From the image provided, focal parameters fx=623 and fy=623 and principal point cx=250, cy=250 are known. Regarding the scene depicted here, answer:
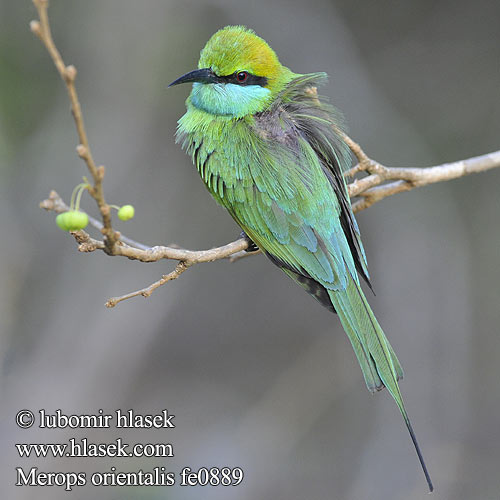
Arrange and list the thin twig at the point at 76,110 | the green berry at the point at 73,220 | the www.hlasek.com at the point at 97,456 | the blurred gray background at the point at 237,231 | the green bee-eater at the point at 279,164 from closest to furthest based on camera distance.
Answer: the thin twig at the point at 76,110 → the green berry at the point at 73,220 → the green bee-eater at the point at 279,164 → the www.hlasek.com at the point at 97,456 → the blurred gray background at the point at 237,231

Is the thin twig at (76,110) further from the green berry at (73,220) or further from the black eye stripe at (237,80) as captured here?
the black eye stripe at (237,80)

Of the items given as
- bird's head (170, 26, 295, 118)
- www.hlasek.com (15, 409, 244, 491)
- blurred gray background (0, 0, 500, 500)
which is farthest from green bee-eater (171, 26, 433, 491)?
blurred gray background (0, 0, 500, 500)

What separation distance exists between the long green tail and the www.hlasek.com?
158 centimetres

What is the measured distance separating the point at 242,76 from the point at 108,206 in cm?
122

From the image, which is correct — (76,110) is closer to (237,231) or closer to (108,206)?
(108,206)

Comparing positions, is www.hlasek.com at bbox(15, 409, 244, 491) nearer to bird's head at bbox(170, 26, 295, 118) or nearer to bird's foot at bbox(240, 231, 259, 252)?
bird's foot at bbox(240, 231, 259, 252)

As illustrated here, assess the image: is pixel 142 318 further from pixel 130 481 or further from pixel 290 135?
pixel 290 135

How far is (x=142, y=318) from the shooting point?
3.98 m

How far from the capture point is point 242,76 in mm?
2188

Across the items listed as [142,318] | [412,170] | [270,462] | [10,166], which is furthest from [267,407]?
[412,170]

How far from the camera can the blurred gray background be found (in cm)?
369

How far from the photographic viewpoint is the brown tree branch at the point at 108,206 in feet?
3.05

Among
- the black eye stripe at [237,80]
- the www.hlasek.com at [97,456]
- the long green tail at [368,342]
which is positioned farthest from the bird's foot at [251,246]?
the www.hlasek.com at [97,456]

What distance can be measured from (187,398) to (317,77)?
314 centimetres
